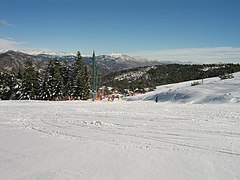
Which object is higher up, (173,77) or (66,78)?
(173,77)

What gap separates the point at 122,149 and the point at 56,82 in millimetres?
32598

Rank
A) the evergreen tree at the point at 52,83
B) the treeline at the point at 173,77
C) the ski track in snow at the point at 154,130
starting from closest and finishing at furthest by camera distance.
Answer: the ski track in snow at the point at 154,130, the evergreen tree at the point at 52,83, the treeline at the point at 173,77

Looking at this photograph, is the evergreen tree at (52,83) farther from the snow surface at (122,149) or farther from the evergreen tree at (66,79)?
the snow surface at (122,149)

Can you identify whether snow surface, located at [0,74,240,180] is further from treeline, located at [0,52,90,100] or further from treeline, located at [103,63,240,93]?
treeline, located at [103,63,240,93]

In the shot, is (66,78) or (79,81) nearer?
(79,81)

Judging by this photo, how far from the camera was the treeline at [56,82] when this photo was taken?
123ft

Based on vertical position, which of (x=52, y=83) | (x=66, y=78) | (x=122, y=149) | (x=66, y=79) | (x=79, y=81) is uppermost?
(x=66, y=78)

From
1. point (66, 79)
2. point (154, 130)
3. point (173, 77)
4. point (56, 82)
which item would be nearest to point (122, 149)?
point (154, 130)

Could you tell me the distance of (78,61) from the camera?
38312 millimetres

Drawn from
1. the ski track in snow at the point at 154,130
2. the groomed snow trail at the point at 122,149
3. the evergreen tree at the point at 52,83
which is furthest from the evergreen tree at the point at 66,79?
the groomed snow trail at the point at 122,149

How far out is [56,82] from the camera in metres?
37.4

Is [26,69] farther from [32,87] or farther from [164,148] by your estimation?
[164,148]

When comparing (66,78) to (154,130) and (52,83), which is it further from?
(154,130)

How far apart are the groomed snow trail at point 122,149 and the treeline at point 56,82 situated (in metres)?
27.6
